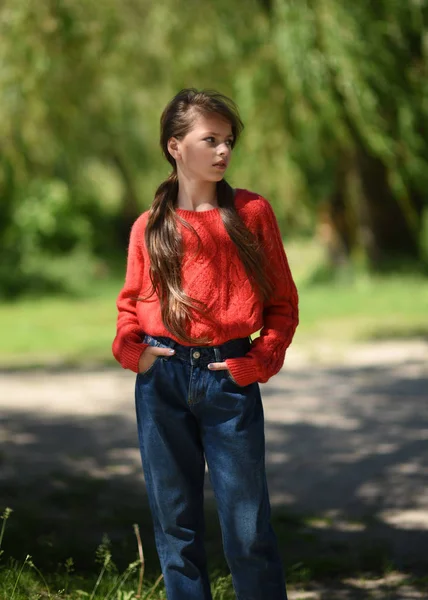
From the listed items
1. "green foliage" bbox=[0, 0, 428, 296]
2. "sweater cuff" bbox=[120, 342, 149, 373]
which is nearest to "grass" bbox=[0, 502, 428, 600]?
"sweater cuff" bbox=[120, 342, 149, 373]

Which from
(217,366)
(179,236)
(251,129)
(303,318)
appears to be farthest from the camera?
(251,129)

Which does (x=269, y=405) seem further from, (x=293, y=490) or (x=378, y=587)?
(x=378, y=587)

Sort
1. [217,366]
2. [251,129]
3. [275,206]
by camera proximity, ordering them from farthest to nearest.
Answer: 1. [275,206]
2. [251,129]
3. [217,366]

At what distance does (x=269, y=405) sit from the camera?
27.2ft

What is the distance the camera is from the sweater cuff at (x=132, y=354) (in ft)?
9.46

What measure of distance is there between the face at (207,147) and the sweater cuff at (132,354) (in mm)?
485

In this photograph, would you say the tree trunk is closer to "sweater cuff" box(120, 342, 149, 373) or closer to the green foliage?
the green foliage

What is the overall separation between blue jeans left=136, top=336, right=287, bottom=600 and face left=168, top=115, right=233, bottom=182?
464 millimetres

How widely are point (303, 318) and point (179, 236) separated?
10574 mm

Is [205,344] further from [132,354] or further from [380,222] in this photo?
[380,222]

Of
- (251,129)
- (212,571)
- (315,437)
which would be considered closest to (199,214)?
(212,571)

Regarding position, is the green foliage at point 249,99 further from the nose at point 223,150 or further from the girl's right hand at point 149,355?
the girl's right hand at point 149,355

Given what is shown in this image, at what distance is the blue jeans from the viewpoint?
2.84 m

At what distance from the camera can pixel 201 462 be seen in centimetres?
296
